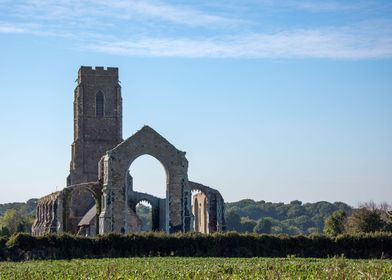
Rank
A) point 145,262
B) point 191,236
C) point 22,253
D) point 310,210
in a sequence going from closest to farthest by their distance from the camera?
point 145,262 → point 22,253 → point 191,236 → point 310,210

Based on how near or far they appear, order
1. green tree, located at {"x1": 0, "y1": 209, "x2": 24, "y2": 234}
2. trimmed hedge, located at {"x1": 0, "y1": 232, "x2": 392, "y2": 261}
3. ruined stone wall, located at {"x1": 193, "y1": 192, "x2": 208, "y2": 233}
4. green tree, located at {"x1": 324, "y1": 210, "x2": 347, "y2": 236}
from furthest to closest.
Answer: green tree, located at {"x1": 0, "y1": 209, "x2": 24, "y2": 234}
green tree, located at {"x1": 324, "y1": 210, "x2": 347, "y2": 236}
ruined stone wall, located at {"x1": 193, "y1": 192, "x2": 208, "y2": 233}
trimmed hedge, located at {"x1": 0, "y1": 232, "x2": 392, "y2": 261}

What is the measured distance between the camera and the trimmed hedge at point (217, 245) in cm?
4512

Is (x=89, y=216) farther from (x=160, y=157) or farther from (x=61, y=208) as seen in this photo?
(x=160, y=157)

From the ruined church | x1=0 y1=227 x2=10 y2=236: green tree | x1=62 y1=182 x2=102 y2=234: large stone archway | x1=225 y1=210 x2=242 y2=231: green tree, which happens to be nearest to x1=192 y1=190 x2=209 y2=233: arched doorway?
the ruined church

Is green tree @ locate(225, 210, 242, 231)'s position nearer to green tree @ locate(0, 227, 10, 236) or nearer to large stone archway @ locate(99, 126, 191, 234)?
green tree @ locate(0, 227, 10, 236)

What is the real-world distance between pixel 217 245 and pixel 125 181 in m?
11.4

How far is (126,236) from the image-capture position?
4634 centimetres

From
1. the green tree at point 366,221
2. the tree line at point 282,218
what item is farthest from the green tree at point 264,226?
the green tree at point 366,221

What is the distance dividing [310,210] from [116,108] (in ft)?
350

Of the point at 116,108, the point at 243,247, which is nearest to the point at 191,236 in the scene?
the point at 243,247

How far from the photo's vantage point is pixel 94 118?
74.5m

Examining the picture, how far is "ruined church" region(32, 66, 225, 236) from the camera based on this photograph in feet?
184

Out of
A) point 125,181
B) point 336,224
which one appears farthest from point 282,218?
point 125,181

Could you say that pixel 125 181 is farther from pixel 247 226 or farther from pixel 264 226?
pixel 264 226
